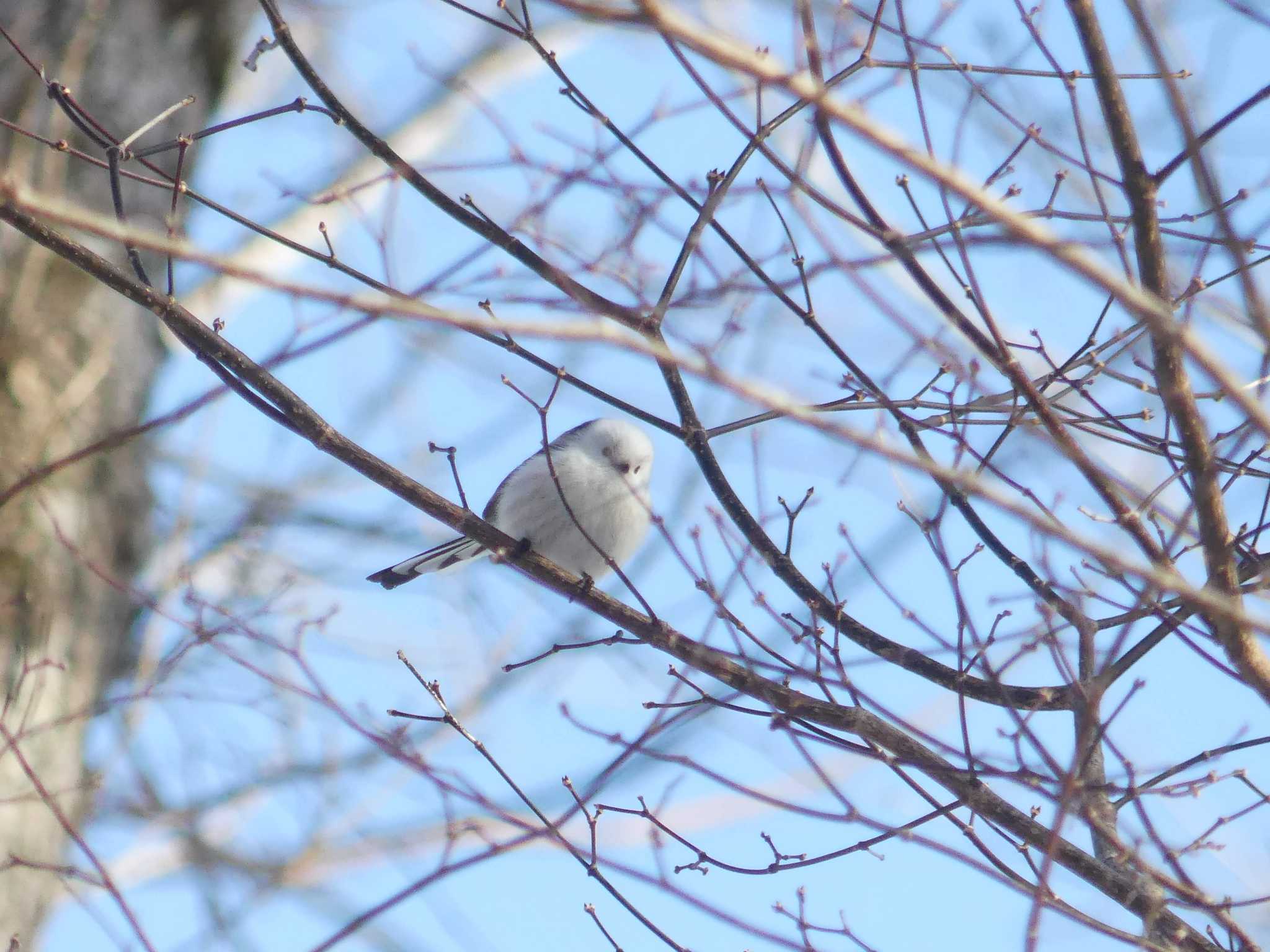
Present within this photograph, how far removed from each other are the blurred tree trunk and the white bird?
1385 millimetres

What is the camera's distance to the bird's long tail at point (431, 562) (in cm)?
334

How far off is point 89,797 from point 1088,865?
3555 mm

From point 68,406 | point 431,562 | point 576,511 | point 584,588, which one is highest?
point 68,406

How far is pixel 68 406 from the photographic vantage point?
4.32 meters

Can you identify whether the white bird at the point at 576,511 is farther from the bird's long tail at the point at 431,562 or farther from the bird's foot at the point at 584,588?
the bird's foot at the point at 584,588

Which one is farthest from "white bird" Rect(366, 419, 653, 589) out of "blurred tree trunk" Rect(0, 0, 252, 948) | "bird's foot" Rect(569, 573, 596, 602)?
"blurred tree trunk" Rect(0, 0, 252, 948)

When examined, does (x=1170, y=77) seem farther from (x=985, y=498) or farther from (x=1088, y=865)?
(x=1088, y=865)

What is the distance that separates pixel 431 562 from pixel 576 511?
450mm

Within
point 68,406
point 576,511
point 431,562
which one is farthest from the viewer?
point 68,406

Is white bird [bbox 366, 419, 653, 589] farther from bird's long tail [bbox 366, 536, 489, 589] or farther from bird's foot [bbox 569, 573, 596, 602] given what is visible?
bird's foot [bbox 569, 573, 596, 602]

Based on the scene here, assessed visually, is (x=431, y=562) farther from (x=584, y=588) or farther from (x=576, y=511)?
(x=584, y=588)

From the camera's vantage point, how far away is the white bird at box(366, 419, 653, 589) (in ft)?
11.7

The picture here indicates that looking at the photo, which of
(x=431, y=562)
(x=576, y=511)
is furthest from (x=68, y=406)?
(x=576, y=511)

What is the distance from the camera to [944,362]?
214cm
